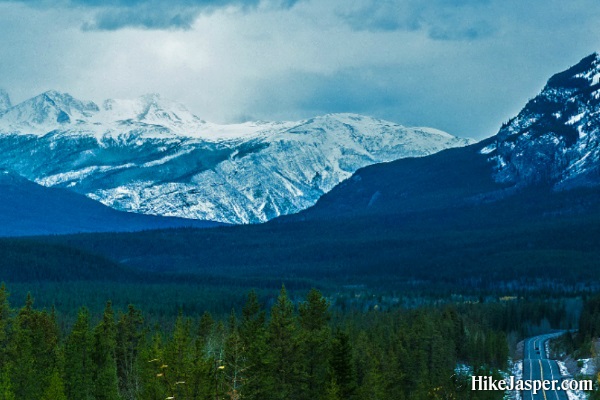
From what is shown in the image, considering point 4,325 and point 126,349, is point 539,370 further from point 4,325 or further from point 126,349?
point 4,325

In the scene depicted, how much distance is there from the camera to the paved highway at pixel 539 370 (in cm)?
12564

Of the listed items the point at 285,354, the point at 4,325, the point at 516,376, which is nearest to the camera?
the point at 285,354

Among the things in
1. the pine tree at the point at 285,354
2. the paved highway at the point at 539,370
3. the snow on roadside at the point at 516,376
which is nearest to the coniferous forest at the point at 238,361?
the pine tree at the point at 285,354

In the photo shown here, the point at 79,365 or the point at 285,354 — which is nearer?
the point at 285,354

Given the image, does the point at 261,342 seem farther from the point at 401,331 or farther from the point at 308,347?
the point at 401,331

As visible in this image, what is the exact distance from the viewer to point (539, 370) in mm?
154875

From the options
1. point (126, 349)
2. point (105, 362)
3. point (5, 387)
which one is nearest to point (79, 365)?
point (105, 362)

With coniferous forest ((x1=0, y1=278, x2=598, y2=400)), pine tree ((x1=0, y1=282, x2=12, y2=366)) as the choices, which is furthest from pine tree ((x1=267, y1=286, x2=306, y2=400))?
pine tree ((x1=0, y1=282, x2=12, y2=366))

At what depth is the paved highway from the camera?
4946 inches

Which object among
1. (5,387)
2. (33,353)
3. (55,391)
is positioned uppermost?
(33,353)

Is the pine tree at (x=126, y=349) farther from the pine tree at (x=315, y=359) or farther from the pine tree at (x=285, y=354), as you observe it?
the pine tree at (x=285, y=354)

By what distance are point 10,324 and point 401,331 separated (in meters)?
49.5

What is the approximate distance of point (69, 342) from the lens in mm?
102438

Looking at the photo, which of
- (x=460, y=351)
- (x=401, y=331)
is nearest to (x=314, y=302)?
(x=401, y=331)
